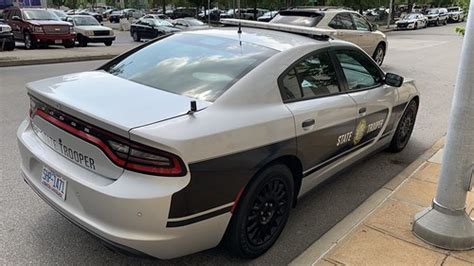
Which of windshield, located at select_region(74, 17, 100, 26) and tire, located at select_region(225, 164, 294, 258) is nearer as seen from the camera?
tire, located at select_region(225, 164, 294, 258)

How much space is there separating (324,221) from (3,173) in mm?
3256

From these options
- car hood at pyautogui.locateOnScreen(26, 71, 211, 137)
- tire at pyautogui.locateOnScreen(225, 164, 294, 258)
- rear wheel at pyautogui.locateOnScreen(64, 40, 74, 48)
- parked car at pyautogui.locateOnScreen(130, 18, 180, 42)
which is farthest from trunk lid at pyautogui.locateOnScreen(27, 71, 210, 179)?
parked car at pyautogui.locateOnScreen(130, 18, 180, 42)

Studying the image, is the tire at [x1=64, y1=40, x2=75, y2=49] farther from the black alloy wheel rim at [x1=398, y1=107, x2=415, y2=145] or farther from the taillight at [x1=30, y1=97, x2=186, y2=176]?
the taillight at [x1=30, y1=97, x2=186, y2=176]

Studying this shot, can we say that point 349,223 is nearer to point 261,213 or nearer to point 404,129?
point 261,213

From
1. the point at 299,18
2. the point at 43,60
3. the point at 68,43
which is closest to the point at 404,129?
the point at 299,18

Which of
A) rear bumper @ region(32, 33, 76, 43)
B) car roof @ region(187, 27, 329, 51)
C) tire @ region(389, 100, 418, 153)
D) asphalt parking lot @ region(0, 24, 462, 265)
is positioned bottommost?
asphalt parking lot @ region(0, 24, 462, 265)

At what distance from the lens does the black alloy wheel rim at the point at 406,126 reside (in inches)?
203

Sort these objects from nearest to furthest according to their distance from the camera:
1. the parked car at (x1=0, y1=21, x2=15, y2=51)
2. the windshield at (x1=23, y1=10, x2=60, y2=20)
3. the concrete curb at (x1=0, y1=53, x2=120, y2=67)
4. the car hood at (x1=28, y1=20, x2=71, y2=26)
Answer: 1. the concrete curb at (x1=0, y1=53, x2=120, y2=67)
2. the parked car at (x1=0, y1=21, x2=15, y2=51)
3. the car hood at (x1=28, y1=20, x2=71, y2=26)
4. the windshield at (x1=23, y1=10, x2=60, y2=20)

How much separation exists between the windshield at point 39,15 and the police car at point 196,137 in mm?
16909

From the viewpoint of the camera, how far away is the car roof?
3.45m

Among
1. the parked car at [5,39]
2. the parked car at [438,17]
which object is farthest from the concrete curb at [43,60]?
the parked car at [438,17]

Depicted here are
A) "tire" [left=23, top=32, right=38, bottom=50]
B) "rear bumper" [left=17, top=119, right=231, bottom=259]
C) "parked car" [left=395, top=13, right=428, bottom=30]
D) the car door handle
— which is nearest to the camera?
"rear bumper" [left=17, top=119, right=231, bottom=259]

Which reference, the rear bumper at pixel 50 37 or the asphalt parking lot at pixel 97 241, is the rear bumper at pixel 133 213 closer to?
the asphalt parking lot at pixel 97 241

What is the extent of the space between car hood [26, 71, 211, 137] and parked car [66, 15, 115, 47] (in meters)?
18.9
